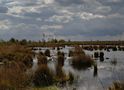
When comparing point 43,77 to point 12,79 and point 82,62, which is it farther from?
point 82,62

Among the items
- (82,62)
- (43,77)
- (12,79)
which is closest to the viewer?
(12,79)

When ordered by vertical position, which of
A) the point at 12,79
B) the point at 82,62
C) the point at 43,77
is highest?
the point at 12,79

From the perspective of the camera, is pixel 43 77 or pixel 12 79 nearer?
pixel 12 79

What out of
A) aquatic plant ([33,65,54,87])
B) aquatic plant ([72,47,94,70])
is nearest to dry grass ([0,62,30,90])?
aquatic plant ([33,65,54,87])

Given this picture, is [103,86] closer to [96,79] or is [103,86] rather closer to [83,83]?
[83,83]

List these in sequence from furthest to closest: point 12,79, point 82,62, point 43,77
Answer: point 82,62
point 43,77
point 12,79

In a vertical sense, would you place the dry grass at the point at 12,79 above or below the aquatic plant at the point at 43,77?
above

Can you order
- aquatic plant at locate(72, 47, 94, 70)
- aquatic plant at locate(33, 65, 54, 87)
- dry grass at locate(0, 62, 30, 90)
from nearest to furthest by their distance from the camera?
dry grass at locate(0, 62, 30, 90), aquatic plant at locate(33, 65, 54, 87), aquatic plant at locate(72, 47, 94, 70)

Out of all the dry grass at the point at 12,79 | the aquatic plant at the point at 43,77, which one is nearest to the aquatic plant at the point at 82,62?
the aquatic plant at the point at 43,77

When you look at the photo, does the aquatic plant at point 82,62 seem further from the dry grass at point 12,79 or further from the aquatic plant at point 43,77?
the dry grass at point 12,79

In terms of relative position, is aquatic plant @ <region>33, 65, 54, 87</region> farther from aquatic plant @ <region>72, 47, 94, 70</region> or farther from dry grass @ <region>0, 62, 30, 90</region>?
aquatic plant @ <region>72, 47, 94, 70</region>

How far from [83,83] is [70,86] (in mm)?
1680

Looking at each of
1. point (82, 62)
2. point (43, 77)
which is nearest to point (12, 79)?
point (43, 77)

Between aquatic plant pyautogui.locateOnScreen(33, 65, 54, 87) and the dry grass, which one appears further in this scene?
aquatic plant pyautogui.locateOnScreen(33, 65, 54, 87)
